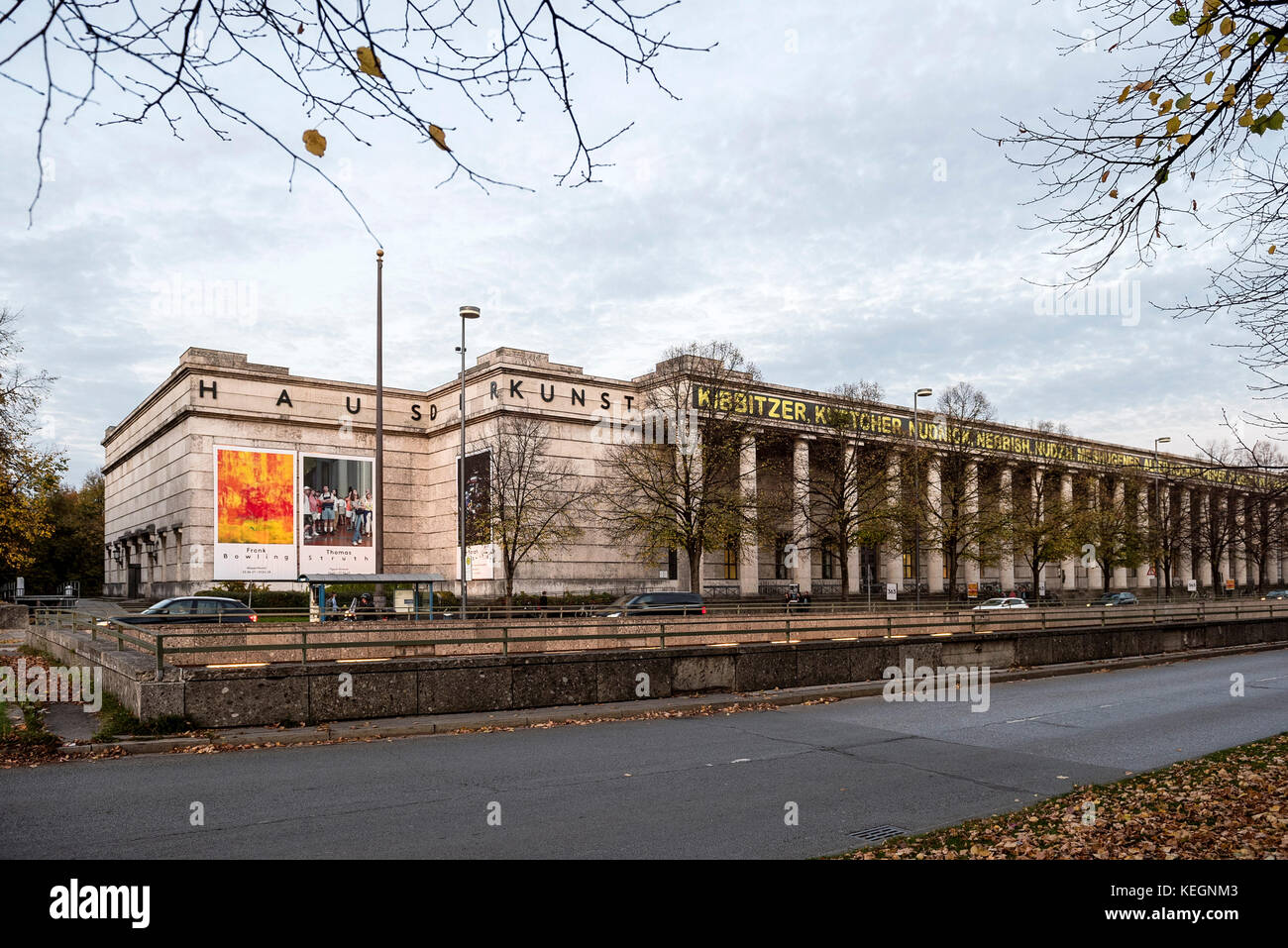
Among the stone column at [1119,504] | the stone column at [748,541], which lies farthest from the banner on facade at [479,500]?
the stone column at [1119,504]

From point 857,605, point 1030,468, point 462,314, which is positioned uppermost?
point 462,314

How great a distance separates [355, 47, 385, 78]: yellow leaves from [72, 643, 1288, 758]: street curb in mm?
11281

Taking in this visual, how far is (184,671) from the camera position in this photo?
13258 mm

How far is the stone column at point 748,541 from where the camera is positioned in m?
49.2

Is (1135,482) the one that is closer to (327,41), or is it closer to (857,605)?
(857,605)

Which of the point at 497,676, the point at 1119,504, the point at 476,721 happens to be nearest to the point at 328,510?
the point at 497,676

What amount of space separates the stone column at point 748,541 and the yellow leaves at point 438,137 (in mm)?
43757

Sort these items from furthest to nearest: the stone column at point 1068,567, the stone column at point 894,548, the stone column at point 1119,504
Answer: the stone column at point 1068,567 < the stone column at point 1119,504 < the stone column at point 894,548

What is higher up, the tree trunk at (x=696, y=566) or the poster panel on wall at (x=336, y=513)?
the poster panel on wall at (x=336, y=513)

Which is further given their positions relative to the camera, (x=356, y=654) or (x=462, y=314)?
(x=462, y=314)

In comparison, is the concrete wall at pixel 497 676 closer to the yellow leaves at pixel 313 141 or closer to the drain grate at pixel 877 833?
the drain grate at pixel 877 833

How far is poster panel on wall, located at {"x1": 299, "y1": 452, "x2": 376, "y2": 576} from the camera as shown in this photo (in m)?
53.6
